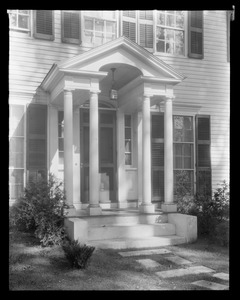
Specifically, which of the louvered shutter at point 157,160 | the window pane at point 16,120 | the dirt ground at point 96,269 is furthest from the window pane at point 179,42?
the dirt ground at point 96,269

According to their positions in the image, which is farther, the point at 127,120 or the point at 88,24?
the point at 127,120

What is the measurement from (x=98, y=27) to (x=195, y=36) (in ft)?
8.98

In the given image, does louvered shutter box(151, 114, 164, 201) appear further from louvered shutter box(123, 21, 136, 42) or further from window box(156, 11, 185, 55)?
louvered shutter box(123, 21, 136, 42)

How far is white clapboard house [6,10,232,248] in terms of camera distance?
285 inches

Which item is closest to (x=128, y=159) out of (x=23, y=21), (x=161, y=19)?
(x=161, y=19)

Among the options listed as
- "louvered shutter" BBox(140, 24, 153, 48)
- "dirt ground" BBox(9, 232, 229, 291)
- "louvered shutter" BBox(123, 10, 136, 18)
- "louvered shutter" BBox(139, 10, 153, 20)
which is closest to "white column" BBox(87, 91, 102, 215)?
"dirt ground" BBox(9, 232, 229, 291)

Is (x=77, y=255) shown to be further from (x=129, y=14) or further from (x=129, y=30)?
(x=129, y=14)

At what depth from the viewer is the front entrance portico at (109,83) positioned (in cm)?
717

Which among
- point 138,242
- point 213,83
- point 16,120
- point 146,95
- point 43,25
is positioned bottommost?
point 138,242

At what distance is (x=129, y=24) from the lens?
30.1 ft

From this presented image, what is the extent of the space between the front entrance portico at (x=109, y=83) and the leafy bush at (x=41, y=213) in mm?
329

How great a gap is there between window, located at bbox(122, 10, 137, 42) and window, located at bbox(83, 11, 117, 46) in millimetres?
263

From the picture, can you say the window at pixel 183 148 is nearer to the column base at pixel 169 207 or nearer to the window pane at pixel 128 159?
→ the window pane at pixel 128 159
